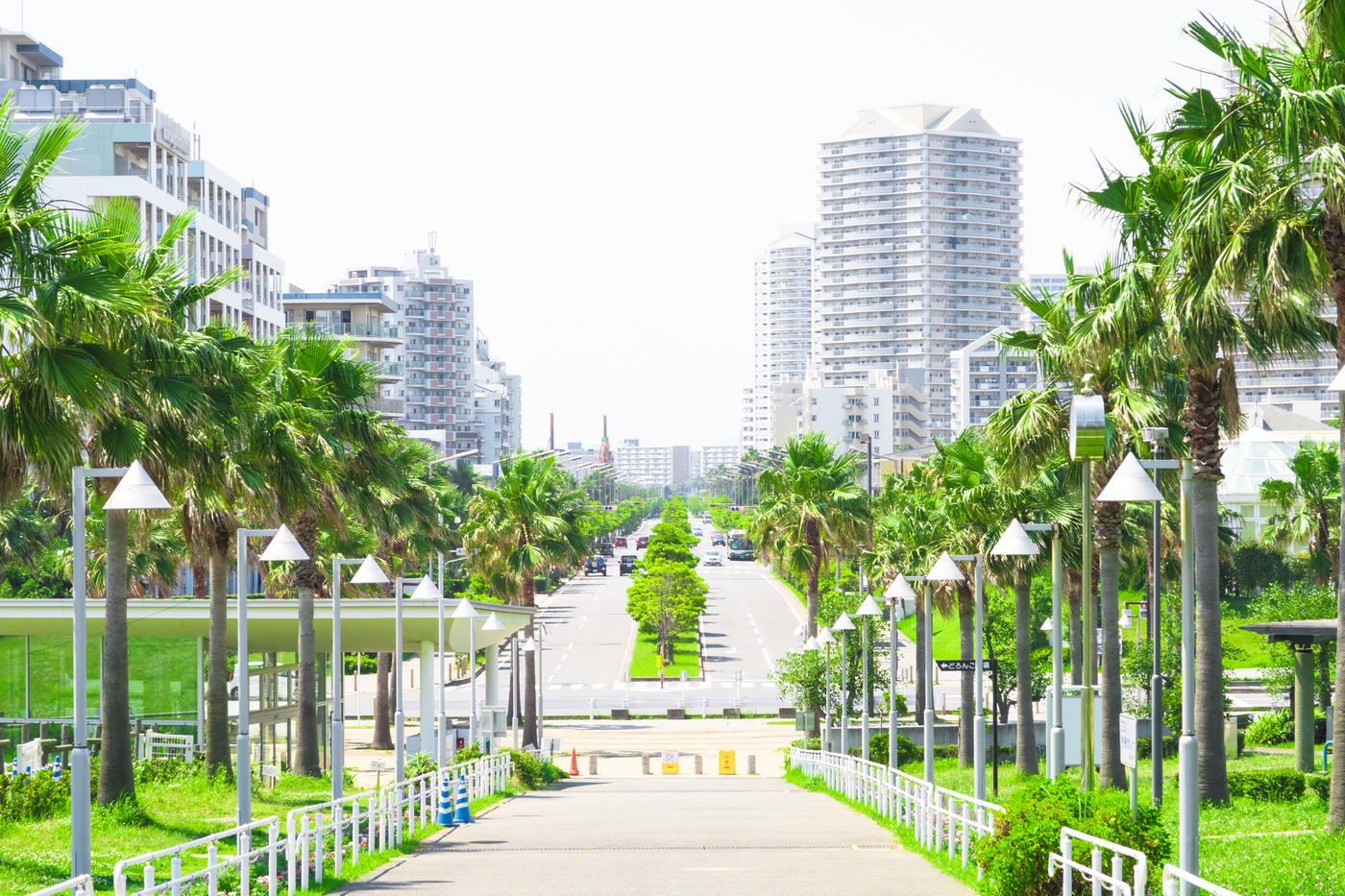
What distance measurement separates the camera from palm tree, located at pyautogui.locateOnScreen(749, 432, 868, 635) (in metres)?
54.9

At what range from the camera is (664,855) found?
58.7 feet

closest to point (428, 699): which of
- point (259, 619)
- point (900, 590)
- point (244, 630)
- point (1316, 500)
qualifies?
point (259, 619)

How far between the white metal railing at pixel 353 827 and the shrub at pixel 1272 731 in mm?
23621

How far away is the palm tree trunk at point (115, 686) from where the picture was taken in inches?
875

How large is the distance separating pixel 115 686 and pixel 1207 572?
16.7 metres

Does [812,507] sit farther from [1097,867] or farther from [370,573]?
[1097,867]

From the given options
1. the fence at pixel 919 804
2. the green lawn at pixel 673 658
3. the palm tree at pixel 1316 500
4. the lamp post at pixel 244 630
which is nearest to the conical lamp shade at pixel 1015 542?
the fence at pixel 919 804

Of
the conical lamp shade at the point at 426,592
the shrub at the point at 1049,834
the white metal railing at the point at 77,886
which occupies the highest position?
the conical lamp shade at the point at 426,592

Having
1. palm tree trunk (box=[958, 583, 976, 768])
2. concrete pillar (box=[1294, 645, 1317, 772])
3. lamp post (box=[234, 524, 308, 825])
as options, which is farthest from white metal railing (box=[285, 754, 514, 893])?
concrete pillar (box=[1294, 645, 1317, 772])

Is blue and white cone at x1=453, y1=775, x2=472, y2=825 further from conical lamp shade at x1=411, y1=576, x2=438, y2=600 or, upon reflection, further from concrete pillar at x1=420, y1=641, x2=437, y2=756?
concrete pillar at x1=420, y1=641, x2=437, y2=756

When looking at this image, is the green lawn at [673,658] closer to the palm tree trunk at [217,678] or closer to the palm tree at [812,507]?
the palm tree at [812,507]

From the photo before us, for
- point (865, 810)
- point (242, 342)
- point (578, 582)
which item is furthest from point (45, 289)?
point (578, 582)

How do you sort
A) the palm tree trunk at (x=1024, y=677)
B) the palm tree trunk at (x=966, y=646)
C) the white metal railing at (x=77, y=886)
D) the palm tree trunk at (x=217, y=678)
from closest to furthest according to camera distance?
the white metal railing at (x=77, y=886) < the palm tree trunk at (x=217, y=678) < the palm tree trunk at (x=1024, y=677) < the palm tree trunk at (x=966, y=646)

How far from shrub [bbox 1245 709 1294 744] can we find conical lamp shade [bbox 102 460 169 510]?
3624cm
